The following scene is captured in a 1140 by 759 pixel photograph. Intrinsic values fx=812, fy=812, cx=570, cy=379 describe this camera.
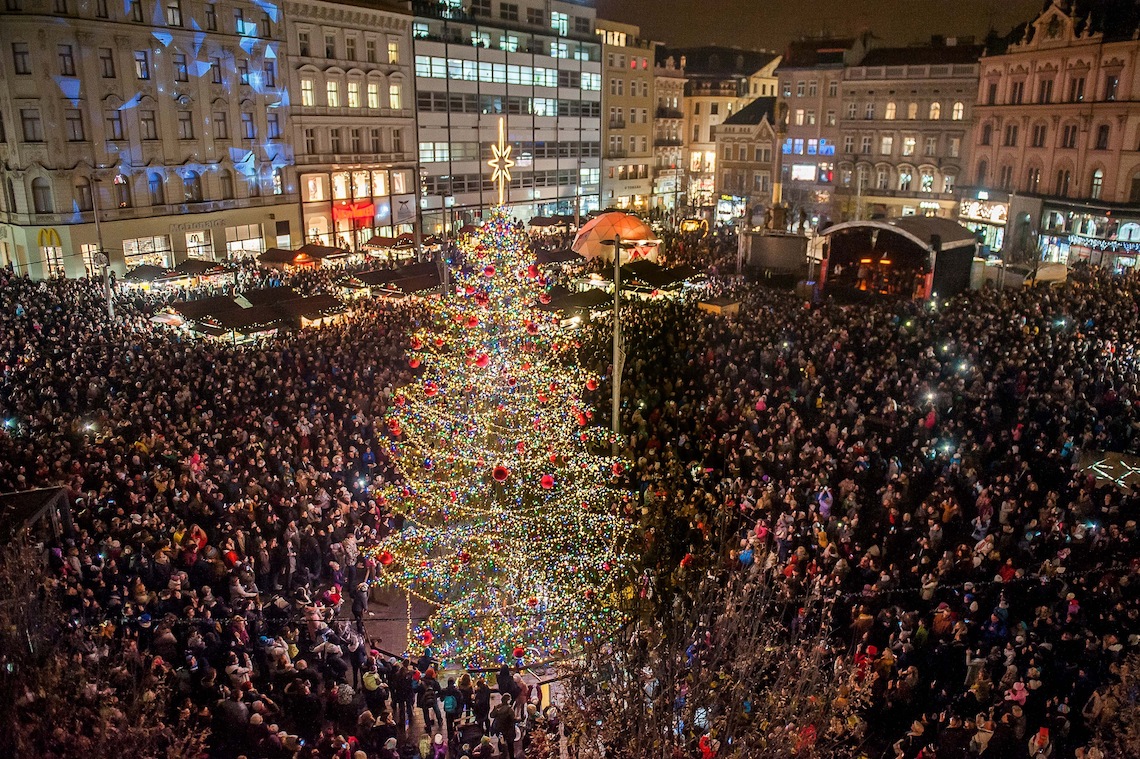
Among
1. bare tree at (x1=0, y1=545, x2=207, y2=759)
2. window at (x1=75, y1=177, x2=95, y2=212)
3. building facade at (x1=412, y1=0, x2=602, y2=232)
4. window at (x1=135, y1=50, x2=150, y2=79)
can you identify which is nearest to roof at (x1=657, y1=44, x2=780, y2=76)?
building facade at (x1=412, y1=0, x2=602, y2=232)

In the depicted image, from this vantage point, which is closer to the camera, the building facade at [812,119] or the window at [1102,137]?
the window at [1102,137]

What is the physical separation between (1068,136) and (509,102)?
1293 inches

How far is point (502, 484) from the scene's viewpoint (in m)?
11.7

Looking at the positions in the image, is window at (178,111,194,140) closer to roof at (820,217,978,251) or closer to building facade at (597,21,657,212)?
roof at (820,217,978,251)

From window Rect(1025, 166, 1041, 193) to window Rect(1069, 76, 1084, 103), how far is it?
4122 millimetres

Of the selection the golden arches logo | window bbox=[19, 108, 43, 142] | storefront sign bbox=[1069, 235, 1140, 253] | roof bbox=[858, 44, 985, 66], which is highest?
roof bbox=[858, 44, 985, 66]

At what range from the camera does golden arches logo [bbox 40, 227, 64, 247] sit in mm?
33553

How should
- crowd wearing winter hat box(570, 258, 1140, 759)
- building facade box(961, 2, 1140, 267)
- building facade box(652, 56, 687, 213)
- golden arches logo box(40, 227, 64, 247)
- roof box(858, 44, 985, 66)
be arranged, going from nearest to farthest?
crowd wearing winter hat box(570, 258, 1140, 759) < golden arches logo box(40, 227, 64, 247) < building facade box(961, 2, 1140, 267) < roof box(858, 44, 985, 66) < building facade box(652, 56, 687, 213)

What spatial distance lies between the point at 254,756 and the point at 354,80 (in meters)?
41.7

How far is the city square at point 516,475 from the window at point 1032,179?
7398 mm

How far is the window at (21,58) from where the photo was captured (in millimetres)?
32031

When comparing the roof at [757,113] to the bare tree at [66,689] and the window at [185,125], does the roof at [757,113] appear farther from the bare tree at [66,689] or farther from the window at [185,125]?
the bare tree at [66,689]

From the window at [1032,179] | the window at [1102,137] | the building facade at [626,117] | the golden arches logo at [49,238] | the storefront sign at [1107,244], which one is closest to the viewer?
the golden arches logo at [49,238]

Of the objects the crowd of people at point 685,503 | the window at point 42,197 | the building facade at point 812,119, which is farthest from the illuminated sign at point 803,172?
the window at point 42,197
